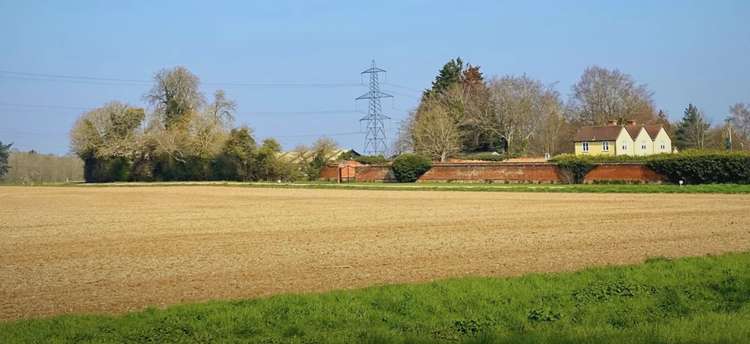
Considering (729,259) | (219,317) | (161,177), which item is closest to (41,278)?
(219,317)

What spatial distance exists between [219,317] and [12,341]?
260cm

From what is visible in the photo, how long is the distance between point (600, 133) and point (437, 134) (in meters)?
22.8

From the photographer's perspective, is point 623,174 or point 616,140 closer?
point 623,174

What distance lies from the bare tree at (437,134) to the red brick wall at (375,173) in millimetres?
14488

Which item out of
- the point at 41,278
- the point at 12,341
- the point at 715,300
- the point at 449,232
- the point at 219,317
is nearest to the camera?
the point at 12,341

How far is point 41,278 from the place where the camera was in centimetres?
1534

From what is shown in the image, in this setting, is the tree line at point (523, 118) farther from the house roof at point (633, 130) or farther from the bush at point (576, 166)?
the bush at point (576, 166)

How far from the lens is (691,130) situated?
11950cm

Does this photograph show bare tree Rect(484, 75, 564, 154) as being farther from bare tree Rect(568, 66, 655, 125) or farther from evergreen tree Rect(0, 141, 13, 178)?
evergreen tree Rect(0, 141, 13, 178)

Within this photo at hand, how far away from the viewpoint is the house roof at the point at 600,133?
99125 millimetres

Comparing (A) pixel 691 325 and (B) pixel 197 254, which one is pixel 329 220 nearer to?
(B) pixel 197 254

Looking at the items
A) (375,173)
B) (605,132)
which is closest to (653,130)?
(605,132)

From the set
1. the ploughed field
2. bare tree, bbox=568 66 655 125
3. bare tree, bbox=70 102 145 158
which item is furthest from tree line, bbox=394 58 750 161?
the ploughed field

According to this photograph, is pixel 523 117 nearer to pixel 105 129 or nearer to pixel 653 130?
pixel 653 130
